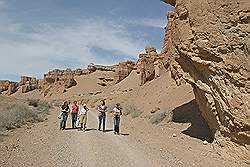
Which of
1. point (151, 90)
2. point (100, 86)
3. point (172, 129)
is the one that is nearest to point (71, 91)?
point (100, 86)

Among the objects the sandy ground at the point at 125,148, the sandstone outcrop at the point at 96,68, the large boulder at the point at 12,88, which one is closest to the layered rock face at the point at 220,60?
the sandy ground at the point at 125,148

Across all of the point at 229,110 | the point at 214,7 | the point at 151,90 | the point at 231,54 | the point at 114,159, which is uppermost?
the point at 151,90

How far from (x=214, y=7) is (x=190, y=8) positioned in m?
1.86

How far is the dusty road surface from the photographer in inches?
425

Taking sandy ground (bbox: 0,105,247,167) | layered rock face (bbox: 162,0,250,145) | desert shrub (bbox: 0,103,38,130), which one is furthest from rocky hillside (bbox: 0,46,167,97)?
layered rock face (bbox: 162,0,250,145)

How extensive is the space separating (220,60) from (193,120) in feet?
26.1

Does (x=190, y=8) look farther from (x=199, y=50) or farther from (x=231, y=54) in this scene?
(x=231, y=54)

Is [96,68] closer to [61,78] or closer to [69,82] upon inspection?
[61,78]

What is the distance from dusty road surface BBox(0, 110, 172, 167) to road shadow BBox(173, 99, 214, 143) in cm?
370

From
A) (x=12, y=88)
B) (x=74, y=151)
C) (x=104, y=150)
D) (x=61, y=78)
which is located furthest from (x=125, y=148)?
(x=12, y=88)

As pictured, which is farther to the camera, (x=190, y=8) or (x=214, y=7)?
(x=190, y=8)

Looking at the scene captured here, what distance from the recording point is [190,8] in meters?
15.3

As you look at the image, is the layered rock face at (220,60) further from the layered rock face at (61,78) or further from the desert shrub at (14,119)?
the layered rock face at (61,78)

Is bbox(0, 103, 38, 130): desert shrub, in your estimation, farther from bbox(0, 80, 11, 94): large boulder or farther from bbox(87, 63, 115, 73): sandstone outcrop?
bbox(0, 80, 11, 94): large boulder
